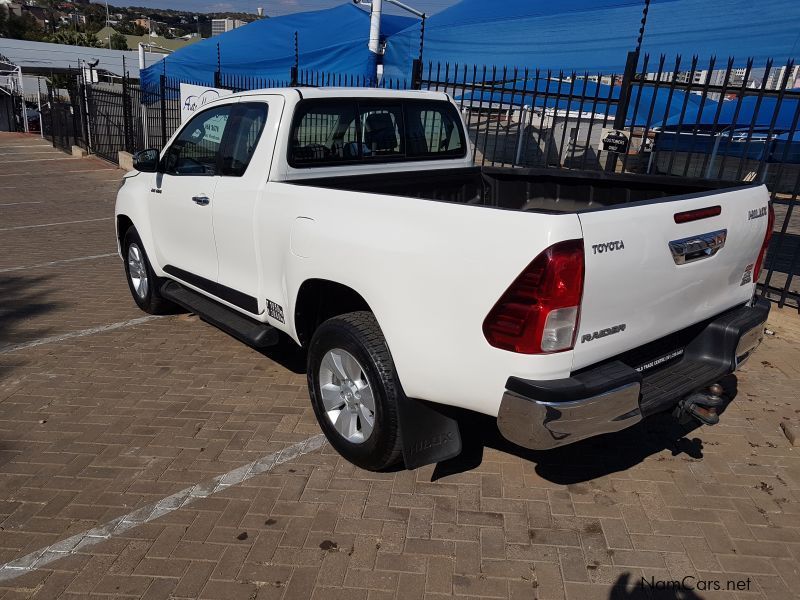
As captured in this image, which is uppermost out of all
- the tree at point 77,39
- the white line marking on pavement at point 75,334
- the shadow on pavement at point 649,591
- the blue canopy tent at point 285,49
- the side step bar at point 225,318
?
the tree at point 77,39

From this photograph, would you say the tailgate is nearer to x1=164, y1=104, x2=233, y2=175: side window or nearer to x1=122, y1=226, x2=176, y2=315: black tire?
x1=164, y1=104, x2=233, y2=175: side window

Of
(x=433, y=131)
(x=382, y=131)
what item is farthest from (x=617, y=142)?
(x=382, y=131)

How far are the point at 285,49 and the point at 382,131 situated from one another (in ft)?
38.9

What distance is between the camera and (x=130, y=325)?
558 cm

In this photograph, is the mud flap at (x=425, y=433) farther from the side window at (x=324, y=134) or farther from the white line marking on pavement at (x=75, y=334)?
the white line marking on pavement at (x=75, y=334)

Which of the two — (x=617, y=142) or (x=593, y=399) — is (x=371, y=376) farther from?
(x=617, y=142)

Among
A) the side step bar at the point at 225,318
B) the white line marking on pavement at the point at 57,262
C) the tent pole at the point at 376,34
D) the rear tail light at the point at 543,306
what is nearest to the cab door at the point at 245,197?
the side step bar at the point at 225,318

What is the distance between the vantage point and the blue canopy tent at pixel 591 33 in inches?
295

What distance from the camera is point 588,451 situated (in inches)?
145

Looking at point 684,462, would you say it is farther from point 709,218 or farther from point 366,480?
point 366,480

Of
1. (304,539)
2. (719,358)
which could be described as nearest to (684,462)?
(719,358)

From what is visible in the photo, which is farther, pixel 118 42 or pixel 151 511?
pixel 118 42

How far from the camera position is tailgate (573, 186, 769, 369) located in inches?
97.6

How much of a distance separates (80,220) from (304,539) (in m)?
9.58
